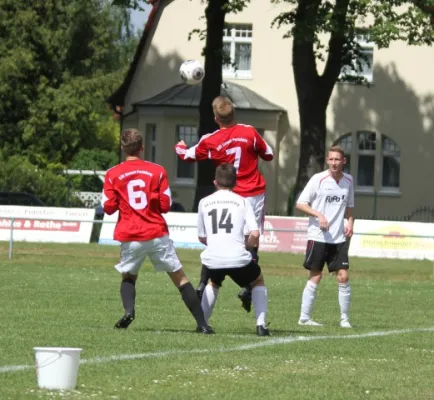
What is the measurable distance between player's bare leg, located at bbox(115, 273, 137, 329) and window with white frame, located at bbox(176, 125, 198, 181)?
132 feet

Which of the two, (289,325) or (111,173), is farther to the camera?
(289,325)

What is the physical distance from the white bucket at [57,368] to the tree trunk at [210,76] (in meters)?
32.0

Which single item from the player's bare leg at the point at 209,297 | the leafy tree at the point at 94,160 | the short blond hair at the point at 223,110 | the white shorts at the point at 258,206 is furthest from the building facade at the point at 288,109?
the player's bare leg at the point at 209,297

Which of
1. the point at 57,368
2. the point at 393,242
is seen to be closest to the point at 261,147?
the point at 57,368

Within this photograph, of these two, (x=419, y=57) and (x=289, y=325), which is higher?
(x=419, y=57)

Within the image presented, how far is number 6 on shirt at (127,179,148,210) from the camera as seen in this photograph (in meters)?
11.9

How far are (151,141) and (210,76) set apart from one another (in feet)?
42.4

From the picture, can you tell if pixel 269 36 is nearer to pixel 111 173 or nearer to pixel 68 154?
pixel 68 154

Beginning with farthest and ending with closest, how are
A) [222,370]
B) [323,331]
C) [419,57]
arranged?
[419,57] → [323,331] → [222,370]

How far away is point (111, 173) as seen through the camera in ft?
39.3

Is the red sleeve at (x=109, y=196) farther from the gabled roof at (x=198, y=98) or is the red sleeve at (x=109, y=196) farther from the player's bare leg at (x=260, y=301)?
the gabled roof at (x=198, y=98)

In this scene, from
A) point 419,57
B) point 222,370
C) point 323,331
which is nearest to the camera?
point 222,370

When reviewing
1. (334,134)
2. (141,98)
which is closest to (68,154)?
(141,98)

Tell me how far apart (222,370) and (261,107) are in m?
42.7
